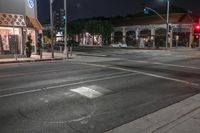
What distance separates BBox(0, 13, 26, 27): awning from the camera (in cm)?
2454

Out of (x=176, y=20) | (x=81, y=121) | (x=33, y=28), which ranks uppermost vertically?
(x=176, y=20)

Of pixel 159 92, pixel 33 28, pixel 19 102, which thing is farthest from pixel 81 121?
pixel 33 28

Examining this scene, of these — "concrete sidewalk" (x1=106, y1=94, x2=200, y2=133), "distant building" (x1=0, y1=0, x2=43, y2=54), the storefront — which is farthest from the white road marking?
"distant building" (x1=0, y1=0, x2=43, y2=54)

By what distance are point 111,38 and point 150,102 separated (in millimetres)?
67833

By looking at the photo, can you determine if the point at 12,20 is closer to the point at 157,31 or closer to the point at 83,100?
the point at 83,100

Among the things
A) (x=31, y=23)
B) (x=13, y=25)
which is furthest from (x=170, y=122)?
(x=31, y=23)

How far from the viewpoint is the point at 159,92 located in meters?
9.66

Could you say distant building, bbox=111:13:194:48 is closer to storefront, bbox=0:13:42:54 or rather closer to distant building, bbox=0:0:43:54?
distant building, bbox=0:0:43:54

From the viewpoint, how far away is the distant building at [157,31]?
194ft

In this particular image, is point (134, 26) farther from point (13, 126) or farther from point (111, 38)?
point (13, 126)

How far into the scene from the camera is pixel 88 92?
31.2 ft

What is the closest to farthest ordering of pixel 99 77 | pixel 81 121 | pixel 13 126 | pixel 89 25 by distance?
1. pixel 13 126
2. pixel 81 121
3. pixel 99 77
4. pixel 89 25

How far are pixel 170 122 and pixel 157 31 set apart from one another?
58.0 metres

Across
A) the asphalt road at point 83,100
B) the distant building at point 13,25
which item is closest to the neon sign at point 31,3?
the distant building at point 13,25
